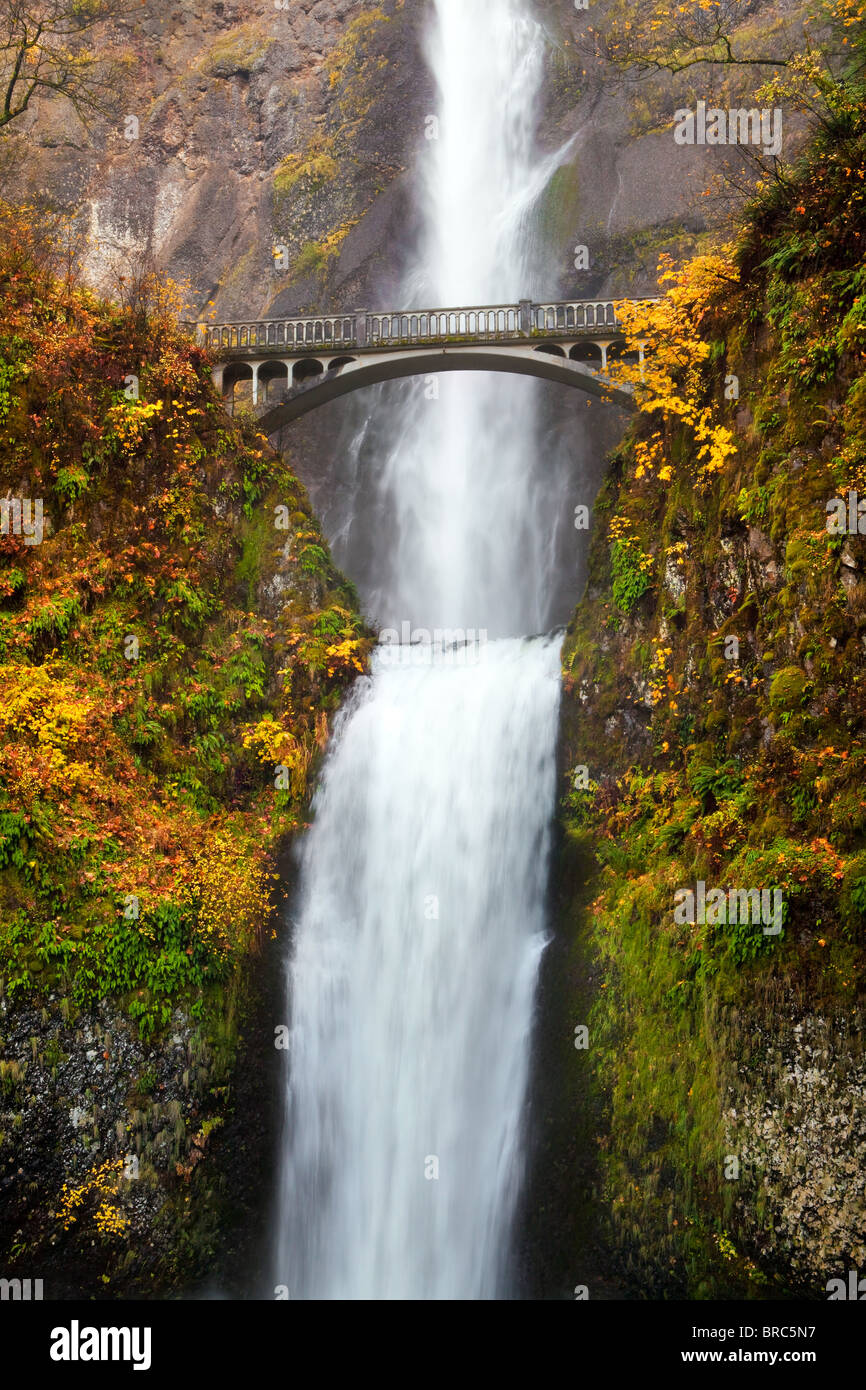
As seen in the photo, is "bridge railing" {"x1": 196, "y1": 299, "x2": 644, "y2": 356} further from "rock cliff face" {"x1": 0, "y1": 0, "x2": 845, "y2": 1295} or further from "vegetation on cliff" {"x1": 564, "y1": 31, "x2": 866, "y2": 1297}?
"vegetation on cliff" {"x1": 564, "y1": 31, "x2": 866, "y2": 1297}

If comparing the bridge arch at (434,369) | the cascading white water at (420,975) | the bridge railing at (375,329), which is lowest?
the cascading white water at (420,975)

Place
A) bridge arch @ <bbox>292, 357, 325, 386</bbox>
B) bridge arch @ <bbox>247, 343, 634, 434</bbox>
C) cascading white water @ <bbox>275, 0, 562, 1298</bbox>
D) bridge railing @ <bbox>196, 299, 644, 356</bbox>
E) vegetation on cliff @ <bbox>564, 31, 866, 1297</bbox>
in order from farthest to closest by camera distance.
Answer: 1. bridge arch @ <bbox>292, 357, 325, 386</bbox>
2. bridge railing @ <bbox>196, 299, 644, 356</bbox>
3. bridge arch @ <bbox>247, 343, 634, 434</bbox>
4. cascading white water @ <bbox>275, 0, 562, 1298</bbox>
5. vegetation on cliff @ <bbox>564, 31, 866, 1297</bbox>

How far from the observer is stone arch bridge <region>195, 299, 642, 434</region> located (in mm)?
18250

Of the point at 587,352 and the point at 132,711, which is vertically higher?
the point at 587,352

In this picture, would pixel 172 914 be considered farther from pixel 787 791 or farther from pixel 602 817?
pixel 787 791

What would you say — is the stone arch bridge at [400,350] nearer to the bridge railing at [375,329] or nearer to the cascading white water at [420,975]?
the bridge railing at [375,329]

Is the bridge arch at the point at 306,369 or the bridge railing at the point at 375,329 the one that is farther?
the bridge arch at the point at 306,369

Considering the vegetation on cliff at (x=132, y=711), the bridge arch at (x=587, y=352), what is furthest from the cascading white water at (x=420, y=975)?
the bridge arch at (x=587, y=352)

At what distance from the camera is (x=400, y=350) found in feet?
62.2

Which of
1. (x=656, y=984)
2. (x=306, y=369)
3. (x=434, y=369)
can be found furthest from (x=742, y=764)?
(x=306, y=369)

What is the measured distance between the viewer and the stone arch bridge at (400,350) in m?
18.2

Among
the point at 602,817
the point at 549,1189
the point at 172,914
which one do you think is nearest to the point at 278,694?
the point at 172,914

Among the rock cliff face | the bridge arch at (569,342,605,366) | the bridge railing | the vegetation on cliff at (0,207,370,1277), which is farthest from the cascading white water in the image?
the bridge railing

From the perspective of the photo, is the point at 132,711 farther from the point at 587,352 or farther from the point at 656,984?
the point at 587,352
